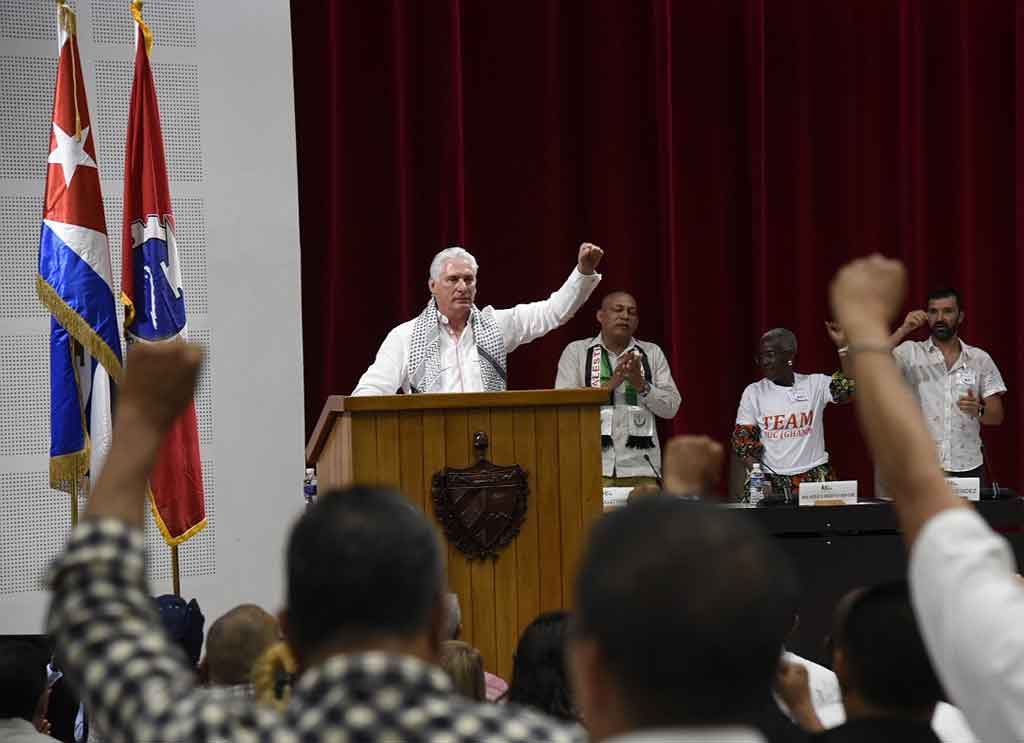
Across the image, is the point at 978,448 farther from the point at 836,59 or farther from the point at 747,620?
the point at 747,620

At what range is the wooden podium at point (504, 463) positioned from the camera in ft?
13.3

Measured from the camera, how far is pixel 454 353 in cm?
562

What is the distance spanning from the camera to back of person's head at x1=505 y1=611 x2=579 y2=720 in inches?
89.1

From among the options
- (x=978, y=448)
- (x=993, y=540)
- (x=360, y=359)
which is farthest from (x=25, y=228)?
(x=993, y=540)

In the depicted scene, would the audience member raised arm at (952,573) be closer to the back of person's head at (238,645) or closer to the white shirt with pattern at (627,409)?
the back of person's head at (238,645)

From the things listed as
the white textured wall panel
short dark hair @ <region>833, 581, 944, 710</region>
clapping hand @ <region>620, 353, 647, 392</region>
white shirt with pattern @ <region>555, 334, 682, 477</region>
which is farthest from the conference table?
short dark hair @ <region>833, 581, 944, 710</region>

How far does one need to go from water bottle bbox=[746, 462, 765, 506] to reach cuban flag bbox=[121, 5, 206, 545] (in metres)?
2.77

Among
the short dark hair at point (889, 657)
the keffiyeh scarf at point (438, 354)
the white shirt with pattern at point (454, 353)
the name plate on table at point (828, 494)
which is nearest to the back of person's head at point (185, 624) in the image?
the white shirt with pattern at point (454, 353)

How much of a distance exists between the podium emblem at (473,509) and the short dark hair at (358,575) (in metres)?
2.98

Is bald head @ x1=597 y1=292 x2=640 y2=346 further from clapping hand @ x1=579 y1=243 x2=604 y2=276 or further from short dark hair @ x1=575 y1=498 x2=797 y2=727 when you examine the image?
short dark hair @ x1=575 y1=498 x2=797 y2=727

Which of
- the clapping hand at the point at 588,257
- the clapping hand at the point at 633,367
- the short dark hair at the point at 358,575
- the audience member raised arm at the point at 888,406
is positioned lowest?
the short dark hair at the point at 358,575

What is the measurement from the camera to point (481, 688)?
248 cm

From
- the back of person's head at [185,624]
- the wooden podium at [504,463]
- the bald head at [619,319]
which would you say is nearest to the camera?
Result: the back of person's head at [185,624]

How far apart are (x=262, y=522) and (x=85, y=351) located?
144 centimetres
